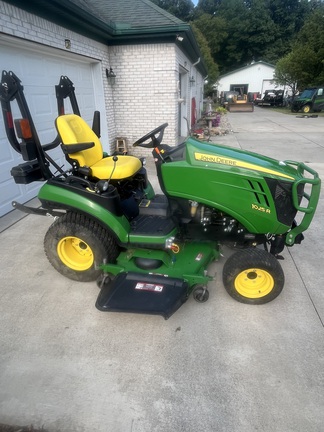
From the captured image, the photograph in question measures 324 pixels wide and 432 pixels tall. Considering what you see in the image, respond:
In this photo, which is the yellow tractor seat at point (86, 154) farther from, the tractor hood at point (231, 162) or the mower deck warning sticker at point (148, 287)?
the mower deck warning sticker at point (148, 287)

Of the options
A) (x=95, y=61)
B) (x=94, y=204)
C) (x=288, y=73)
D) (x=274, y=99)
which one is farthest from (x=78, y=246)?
(x=274, y=99)

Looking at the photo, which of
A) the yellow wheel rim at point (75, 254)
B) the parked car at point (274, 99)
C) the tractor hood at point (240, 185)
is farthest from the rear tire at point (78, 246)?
the parked car at point (274, 99)

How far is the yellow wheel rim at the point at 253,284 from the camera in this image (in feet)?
7.43

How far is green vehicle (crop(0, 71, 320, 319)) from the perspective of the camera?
210 centimetres

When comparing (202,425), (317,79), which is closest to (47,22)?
(202,425)

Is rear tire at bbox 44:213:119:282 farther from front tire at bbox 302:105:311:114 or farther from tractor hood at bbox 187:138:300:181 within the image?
front tire at bbox 302:105:311:114

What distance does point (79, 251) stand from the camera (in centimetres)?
268

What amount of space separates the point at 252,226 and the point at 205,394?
1.18 metres

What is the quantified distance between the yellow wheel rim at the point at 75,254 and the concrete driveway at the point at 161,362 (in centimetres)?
18

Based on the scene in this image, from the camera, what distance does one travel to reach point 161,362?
187 centimetres

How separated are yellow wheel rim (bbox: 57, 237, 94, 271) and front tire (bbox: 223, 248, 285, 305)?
1.22 m

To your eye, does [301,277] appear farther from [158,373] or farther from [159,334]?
[158,373]

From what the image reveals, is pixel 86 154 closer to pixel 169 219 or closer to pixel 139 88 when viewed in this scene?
pixel 169 219

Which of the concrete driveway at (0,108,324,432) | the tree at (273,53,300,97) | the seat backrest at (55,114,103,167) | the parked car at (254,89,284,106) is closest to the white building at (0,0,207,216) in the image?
the seat backrest at (55,114,103,167)
